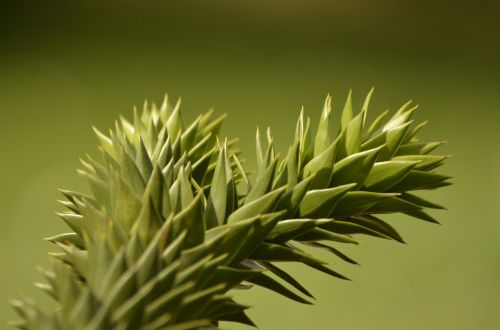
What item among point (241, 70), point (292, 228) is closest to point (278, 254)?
point (292, 228)

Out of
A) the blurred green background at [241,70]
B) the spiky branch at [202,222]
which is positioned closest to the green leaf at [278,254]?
the spiky branch at [202,222]

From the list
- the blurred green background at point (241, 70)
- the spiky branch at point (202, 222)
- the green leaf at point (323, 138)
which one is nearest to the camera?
the spiky branch at point (202, 222)

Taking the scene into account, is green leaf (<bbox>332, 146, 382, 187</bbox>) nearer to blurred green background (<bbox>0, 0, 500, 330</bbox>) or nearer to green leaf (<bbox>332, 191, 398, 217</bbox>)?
green leaf (<bbox>332, 191, 398, 217</bbox>)

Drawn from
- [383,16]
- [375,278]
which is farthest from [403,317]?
[383,16]

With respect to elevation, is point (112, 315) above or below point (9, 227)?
below

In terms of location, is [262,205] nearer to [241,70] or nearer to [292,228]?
[292,228]

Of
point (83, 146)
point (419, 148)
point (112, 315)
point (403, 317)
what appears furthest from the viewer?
point (83, 146)


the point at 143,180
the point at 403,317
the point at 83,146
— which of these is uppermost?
the point at 83,146

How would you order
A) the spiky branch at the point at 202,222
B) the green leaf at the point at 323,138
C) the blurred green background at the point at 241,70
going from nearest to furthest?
1. the spiky branch at the point at 202,222
2. the green leaf at the point at 323,138
3. the blurred green background at the point at 241,70

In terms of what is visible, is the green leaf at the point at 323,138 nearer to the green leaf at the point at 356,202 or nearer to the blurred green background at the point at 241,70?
the green leaf at the point at 356,202

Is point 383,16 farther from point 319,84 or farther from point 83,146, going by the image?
point 83,146

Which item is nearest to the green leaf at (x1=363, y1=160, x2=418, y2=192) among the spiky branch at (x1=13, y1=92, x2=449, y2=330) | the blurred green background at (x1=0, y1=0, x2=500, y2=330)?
the spiky branch at (x1=13, y1=92, x2=449, y2=330)
